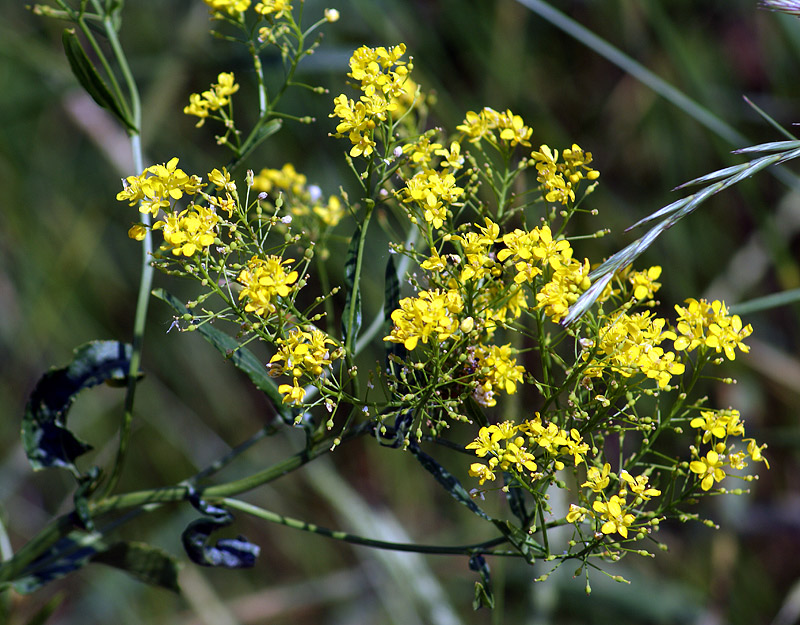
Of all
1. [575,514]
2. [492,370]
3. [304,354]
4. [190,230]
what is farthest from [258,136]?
[575,514]

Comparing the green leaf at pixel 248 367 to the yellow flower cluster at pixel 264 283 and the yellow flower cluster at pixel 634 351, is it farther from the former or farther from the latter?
the yellow flower cluster at pixel 634 351

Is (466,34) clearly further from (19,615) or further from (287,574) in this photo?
(19,615)

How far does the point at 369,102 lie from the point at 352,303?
285 millimetres

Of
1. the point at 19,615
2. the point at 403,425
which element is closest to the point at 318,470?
the point at 19,615

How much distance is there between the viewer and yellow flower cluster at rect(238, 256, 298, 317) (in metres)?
0.93

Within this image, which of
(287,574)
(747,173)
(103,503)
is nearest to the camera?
(747,173)

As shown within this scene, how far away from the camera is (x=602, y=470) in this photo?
1.05 m

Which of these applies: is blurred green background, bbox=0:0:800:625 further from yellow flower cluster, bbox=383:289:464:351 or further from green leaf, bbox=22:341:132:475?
yellow flower cluster, bbox=383:289:464:351

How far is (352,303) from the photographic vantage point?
1.05m

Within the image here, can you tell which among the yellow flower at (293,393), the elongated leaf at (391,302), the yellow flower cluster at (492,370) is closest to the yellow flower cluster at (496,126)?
the elongated leaf at (391,302)

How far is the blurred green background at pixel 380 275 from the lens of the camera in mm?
2561

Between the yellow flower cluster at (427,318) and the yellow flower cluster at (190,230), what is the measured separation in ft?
0.88

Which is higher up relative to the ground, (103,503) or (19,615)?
(103,503)

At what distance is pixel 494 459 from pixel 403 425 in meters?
0.15
